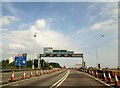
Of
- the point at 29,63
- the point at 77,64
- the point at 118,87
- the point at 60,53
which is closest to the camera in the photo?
the point at 118,87

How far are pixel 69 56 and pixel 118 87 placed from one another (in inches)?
3469

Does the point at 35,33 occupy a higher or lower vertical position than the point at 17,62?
higher

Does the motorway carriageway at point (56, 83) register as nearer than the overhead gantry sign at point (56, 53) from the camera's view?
Yes

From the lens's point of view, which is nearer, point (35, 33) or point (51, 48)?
point (35, 33)

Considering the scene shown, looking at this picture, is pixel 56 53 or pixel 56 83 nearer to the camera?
pixel 56 83

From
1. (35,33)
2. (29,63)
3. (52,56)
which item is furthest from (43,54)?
(29,63)

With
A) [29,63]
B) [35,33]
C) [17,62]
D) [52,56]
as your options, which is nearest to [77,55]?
[52,56]

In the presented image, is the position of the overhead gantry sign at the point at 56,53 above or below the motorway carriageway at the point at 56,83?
above

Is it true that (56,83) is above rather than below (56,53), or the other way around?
below

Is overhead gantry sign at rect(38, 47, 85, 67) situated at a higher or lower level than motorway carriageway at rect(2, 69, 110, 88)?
higher

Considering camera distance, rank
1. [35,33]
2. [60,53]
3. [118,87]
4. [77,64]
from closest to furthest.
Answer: [118,87], [35,33], [60,53], [77,64]

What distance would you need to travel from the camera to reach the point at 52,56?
343ft

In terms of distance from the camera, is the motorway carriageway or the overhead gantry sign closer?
the motorway carriageway

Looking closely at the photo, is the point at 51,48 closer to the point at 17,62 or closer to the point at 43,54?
the point at 43,54
